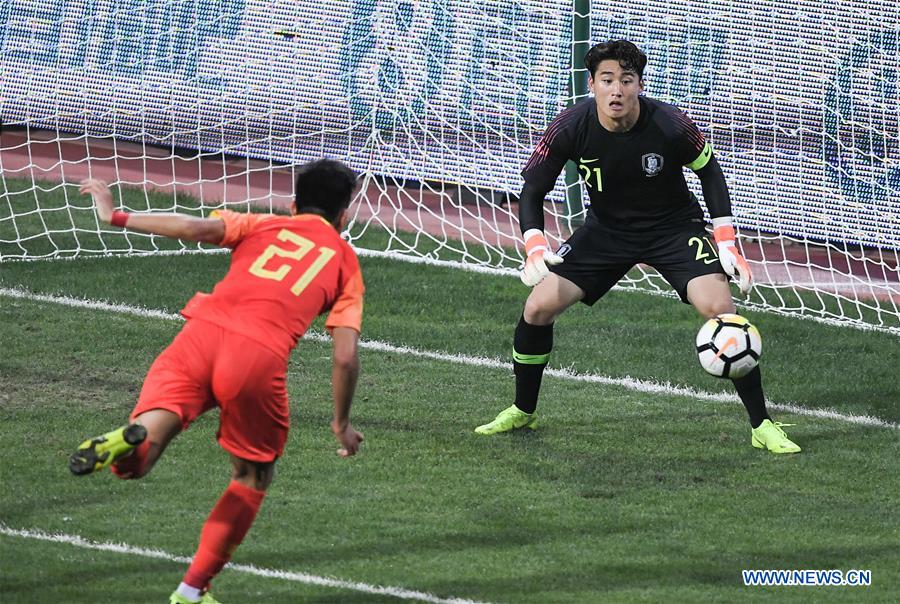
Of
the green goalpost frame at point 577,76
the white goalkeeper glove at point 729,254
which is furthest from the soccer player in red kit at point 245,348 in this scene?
the green goalpost frame at point 577,76

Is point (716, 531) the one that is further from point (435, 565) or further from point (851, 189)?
point (851, 189)

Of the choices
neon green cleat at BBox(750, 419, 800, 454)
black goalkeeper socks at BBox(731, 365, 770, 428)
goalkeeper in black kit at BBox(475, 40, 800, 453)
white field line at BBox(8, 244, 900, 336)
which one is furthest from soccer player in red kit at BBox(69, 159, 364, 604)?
white field line at BBox(8, 244, 900, 336)

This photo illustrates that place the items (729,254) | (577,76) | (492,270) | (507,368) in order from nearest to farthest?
(729,254) → (507,368) → (492,270) → (577,76)

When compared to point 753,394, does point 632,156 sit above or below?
above

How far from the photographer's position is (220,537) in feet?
16.2

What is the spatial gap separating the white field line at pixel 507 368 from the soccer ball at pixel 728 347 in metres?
1.46

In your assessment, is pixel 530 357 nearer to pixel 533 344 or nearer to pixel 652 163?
pixel 533 344

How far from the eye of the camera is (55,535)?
586 centimetres

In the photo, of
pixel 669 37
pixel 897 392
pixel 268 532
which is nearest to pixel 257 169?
pixel 669 37

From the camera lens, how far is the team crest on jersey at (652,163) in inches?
287

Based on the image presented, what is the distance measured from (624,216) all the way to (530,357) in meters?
0.90

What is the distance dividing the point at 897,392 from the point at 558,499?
3.08m

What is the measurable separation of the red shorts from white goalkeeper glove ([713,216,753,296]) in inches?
118

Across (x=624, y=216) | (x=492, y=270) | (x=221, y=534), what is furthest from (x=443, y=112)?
(x=221, y=534)
